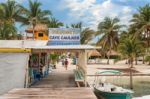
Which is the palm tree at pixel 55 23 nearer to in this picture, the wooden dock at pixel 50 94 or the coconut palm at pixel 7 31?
the coconut palm at pixel 7 31

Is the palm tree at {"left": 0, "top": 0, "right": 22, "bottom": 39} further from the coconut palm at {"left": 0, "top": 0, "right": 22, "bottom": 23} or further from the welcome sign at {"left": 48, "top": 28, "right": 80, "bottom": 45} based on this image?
the welcome sign at {"left": 48, "top": 28, "right": 80, "bottom": 45}

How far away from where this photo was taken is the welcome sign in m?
20.9

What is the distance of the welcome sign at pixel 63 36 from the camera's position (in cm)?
2086

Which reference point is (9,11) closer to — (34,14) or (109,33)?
(34,14)

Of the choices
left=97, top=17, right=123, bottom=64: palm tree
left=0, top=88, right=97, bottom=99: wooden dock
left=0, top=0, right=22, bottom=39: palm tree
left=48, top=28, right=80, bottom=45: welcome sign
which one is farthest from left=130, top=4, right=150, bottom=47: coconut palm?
left=0, top=88, right=97, bottom=99: wooden dock

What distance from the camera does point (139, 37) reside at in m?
68.9

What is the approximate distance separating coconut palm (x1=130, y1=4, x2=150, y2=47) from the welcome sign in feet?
157

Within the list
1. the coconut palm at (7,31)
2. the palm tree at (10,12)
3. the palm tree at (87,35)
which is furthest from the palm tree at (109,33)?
the coconut palm at (7,31)

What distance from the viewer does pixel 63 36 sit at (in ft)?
68.8

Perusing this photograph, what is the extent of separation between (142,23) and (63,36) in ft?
163

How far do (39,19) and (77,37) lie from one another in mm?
50822

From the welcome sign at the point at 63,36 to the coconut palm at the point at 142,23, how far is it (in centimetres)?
4786

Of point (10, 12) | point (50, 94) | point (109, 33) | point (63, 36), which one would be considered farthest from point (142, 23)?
point (50, 94)

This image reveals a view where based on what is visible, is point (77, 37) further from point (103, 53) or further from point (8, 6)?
point (103, 53)
